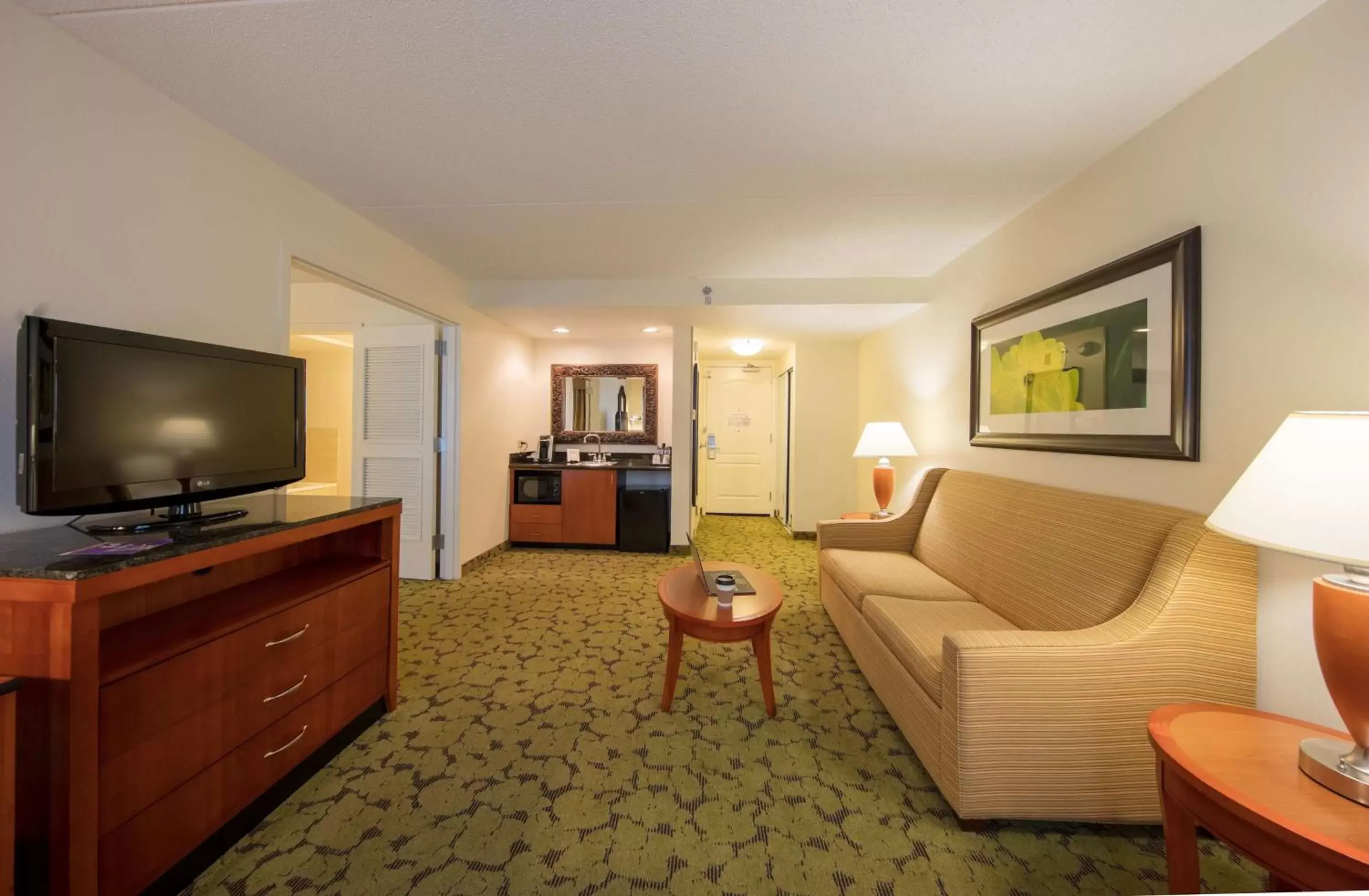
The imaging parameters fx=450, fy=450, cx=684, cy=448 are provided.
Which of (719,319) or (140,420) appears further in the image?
(719,319)

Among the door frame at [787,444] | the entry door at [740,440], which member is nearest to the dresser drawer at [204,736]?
the door frame at [787,444]

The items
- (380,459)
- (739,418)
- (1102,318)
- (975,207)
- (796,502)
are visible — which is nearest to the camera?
(1102,318)

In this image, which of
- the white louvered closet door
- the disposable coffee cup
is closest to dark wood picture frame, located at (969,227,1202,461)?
the disposable coffee cup

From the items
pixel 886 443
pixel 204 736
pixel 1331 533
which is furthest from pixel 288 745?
pixel 886 443

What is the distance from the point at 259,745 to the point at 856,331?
4545 mm

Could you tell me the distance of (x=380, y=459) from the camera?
3.36m

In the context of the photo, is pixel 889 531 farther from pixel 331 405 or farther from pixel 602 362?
pixel 331 405

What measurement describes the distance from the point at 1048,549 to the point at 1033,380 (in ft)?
2.75

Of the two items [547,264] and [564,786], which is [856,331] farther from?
[564,786]

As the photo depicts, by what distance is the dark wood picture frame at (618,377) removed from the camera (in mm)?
4699

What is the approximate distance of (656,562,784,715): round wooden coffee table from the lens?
1794 millimetres

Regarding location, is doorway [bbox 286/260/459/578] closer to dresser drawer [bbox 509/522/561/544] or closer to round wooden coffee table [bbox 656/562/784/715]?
dresser drawer [bbox 509/522/561/544]

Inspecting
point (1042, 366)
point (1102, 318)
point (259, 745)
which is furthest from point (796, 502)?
point (259, 745)

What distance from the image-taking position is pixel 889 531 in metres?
2.87
